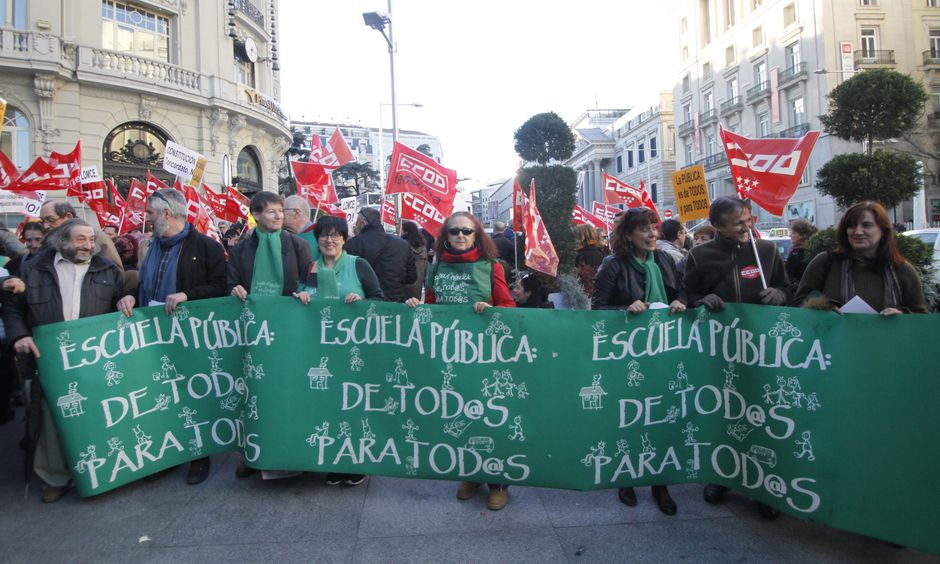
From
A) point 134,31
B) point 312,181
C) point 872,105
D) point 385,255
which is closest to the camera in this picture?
point 385,255

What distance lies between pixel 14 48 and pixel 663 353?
2162cm

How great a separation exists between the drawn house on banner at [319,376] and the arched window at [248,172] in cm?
2225

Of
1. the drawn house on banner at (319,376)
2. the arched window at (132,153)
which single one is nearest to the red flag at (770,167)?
the drawn house on banner at (319,376)

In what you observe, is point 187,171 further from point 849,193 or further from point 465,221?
point 849,193

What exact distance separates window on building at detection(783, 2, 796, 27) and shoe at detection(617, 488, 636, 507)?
153 feet

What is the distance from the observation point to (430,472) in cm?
358

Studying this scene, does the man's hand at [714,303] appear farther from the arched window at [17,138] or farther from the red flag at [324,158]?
the arched window at [17,138]

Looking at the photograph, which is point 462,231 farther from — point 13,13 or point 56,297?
point 13,13

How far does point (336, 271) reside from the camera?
4043 millimetres

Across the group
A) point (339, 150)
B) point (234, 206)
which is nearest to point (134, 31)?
point (234, 206)

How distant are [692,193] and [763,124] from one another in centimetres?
4217

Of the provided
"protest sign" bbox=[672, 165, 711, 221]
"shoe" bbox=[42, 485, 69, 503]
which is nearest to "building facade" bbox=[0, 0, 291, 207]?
"protest sign" bbox=[672, 165, 711, 221]

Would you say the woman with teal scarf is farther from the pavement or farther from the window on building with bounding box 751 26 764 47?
the window on building with bounding box 751 26 764 47

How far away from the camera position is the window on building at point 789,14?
135 ft
